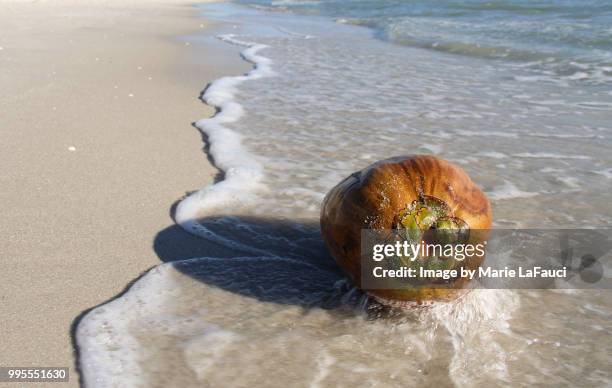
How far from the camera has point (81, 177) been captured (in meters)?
3.56

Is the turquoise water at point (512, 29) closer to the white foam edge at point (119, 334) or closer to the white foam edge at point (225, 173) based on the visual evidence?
the white foam edge at point (225, 173)

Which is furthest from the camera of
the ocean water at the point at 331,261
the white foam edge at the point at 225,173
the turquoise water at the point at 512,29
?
the turquoise water at the point at 512,29

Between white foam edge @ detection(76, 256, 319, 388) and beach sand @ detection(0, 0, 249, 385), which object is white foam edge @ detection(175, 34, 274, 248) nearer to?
beach sand @ detection(0, 0, 249, 385)

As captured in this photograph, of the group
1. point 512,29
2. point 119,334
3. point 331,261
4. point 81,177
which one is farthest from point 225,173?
point 512,29

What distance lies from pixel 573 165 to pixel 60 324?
3.31 meters

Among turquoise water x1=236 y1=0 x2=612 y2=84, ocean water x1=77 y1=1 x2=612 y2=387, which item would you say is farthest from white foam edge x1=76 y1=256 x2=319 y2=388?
turquoise water x1=236 y1=0 x2=612 y2=84

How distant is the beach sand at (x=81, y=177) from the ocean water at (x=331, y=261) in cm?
15

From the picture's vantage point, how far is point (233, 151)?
4.24 meters

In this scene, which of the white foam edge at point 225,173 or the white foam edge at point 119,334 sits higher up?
the white foam edge at point 225,173

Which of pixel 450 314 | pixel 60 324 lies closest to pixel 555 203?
pixel 450 314

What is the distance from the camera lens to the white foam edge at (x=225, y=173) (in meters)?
3.18

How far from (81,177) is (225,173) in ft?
2.72

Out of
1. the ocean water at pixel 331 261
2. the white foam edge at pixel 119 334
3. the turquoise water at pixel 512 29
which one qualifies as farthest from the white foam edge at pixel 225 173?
the turquoise water at pixel 512 29

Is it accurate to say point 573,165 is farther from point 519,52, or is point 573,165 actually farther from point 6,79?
point 519,52
